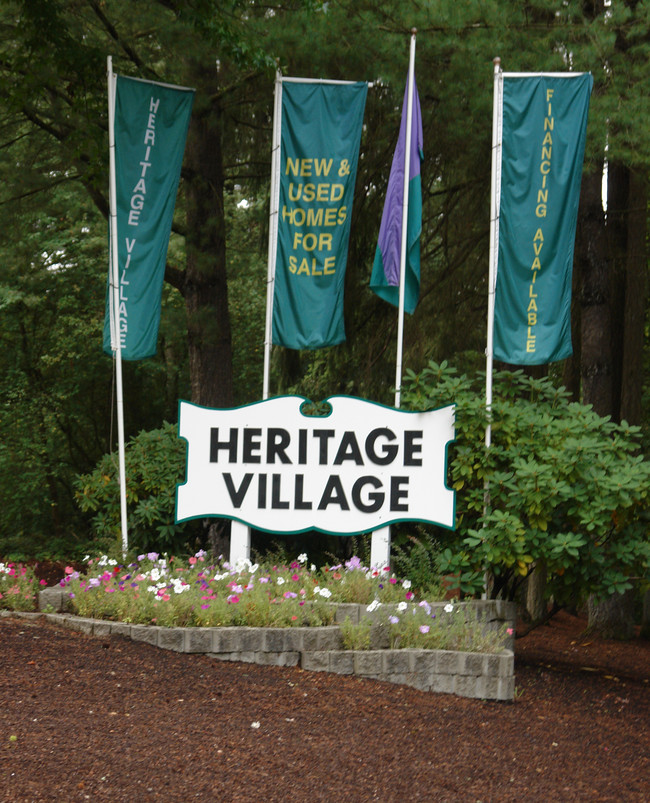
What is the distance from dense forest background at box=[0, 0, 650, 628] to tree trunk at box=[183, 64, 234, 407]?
0.10 feet

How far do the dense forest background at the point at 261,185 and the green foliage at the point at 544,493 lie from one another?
3108 mm

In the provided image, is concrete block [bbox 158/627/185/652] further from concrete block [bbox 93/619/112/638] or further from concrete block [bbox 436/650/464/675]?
concrete block [bbox 436/650/464/675]

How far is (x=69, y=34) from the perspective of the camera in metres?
10.1

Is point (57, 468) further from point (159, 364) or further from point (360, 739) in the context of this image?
point (360, 739)

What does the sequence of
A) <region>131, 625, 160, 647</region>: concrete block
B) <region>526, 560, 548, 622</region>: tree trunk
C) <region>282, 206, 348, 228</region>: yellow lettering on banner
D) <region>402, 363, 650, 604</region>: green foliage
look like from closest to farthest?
<region>131, 625, 160, 647</region>: concrete block, <region>402, 363, 650, 604</region>: green foliage, <region>282, 206, 348, 228</region>: yellow lettering on banner, <region>526, 560, 548, 622</region>: tree trunk

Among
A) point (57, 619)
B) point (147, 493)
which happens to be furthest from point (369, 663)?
point (147, 493)

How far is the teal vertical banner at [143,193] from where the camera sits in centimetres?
909

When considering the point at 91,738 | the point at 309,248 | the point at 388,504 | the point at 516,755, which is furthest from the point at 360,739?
the point at 309,248

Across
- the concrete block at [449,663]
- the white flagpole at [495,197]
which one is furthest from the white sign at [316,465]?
the concrete block at [449,663]

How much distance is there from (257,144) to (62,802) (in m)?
9.87

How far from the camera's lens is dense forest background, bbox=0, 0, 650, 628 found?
969 centimetres

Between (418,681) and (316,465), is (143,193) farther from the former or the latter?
(418,681)

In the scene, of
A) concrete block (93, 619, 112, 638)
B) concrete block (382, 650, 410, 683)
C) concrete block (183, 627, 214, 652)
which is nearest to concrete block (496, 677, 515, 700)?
concrete block (382, 650, 410, 683)

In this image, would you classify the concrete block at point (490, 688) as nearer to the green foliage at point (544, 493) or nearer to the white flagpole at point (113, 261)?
the green foliage at point (544, 493)
